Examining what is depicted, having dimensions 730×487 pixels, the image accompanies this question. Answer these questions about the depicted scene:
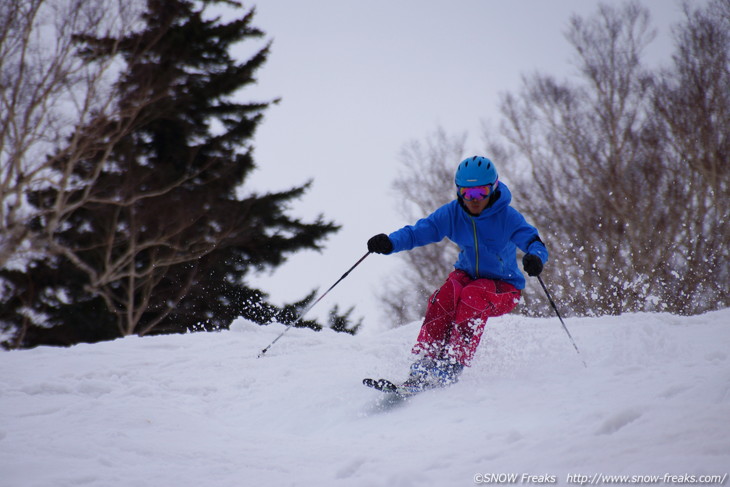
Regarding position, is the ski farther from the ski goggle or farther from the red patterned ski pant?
the ski goggle

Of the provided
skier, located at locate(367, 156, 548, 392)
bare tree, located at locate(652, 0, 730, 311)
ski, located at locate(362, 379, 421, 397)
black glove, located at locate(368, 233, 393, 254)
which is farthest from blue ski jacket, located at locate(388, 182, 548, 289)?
bare tree, located at locate(652, 0, 730, 311)

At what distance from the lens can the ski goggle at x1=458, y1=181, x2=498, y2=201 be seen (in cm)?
342

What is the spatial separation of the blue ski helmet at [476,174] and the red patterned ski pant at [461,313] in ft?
2.15

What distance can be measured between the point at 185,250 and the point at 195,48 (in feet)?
16.1

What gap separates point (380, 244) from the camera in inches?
149

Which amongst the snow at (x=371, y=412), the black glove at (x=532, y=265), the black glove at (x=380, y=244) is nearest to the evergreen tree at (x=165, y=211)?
the snow at (x=371, y=412)

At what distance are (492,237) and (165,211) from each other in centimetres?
856

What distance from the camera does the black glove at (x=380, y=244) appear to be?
3758 millimetres

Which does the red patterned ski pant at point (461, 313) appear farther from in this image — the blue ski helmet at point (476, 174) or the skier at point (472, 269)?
the blue ski helmet at point (476, 174)

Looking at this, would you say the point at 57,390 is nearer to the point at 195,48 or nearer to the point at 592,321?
the point at 592,321

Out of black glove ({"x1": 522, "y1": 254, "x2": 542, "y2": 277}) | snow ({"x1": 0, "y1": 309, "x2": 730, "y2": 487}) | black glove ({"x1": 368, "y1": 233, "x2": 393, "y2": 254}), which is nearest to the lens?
snow ({"x1": 0, "y1": 309, "x2": 730, "y2": 487})

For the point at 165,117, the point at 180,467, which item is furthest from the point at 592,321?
the point at 165,117

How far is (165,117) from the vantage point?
1126 cm

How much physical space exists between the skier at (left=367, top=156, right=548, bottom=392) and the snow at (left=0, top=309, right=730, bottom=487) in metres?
0.21
